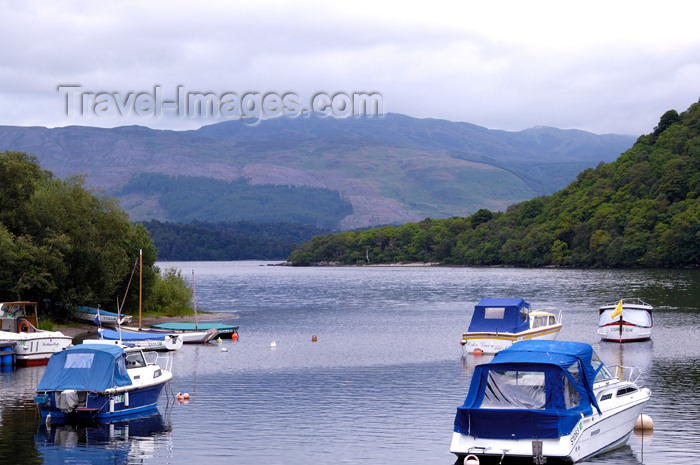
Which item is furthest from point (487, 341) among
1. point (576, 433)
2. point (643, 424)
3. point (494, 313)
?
point (576, 433)

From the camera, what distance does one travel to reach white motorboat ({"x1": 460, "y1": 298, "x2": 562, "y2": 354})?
61875 millimetres

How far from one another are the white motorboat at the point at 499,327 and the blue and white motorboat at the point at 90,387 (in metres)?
29.6

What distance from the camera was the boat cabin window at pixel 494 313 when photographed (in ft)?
211

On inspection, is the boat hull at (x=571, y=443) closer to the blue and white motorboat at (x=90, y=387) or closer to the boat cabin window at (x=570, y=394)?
the boat cabin window at (x=570, y=394)

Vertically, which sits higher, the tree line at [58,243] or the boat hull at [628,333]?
the tree line at [58,243]

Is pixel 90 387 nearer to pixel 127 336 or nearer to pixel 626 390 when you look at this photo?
pixel 626 390

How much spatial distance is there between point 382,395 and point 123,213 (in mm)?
50849

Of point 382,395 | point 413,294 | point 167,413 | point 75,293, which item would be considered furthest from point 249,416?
point 413,294

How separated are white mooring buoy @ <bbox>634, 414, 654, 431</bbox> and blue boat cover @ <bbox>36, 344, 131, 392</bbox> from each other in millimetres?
22433

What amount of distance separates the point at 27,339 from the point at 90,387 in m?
21.7

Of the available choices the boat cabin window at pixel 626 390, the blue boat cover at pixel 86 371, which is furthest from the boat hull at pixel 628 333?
the blue boat cover at pixel 86 371

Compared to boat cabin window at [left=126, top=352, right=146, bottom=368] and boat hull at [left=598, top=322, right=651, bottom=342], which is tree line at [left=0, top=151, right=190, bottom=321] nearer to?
boat cabin window at [left=126, top=352, right=146, bottom=368]

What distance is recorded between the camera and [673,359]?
190 feet

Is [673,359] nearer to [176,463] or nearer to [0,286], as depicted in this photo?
[176,463]
